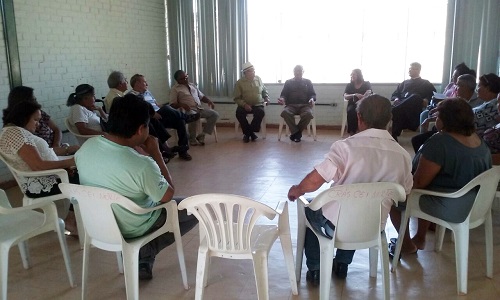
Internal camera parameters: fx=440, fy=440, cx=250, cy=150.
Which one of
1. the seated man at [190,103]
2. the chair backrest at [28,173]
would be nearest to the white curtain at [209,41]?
the seated man at [190,103]

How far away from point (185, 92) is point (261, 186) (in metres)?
2.56

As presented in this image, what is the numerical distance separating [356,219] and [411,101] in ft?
13.8

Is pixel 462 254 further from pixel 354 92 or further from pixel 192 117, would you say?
pixel 192 117

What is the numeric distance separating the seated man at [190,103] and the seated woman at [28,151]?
3.34 meters

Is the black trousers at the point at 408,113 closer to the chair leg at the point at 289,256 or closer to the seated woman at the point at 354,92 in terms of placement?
the seated woman at the point at 354,92

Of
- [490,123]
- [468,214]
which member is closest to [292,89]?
[490,123]

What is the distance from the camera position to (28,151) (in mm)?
2812

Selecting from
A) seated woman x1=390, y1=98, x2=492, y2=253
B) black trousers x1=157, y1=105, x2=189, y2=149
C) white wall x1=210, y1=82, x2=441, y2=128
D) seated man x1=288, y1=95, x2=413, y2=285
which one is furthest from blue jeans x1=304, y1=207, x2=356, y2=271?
white wall x1=210, y1=82, x2=441, y2=128

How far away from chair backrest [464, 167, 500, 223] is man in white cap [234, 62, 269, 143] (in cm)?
439

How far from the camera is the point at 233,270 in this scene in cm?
272

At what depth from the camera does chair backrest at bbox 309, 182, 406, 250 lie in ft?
6.64

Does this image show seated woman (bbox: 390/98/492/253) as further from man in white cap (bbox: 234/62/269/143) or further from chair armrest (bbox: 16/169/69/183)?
man in white cap (bbox: 234/62/269/143)

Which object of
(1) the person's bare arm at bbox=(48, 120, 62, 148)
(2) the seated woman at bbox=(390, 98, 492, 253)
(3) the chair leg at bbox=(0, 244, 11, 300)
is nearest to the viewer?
(3) the chair leg at bbox=(0, 244, 11, 300)

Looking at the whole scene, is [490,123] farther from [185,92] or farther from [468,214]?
[185,92]
